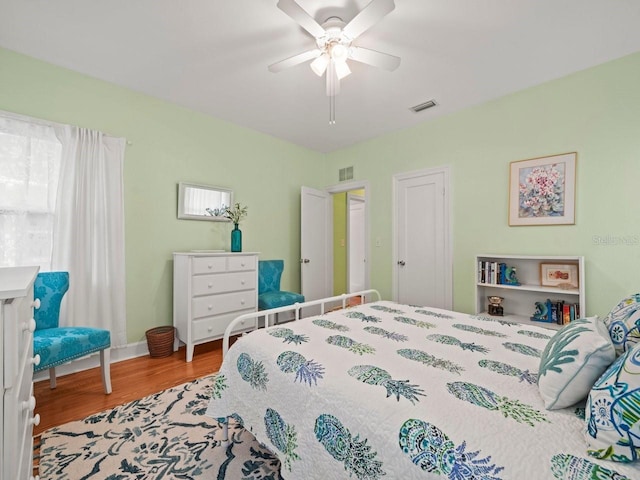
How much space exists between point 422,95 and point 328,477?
127 inches

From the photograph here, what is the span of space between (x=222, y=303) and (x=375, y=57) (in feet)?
8.78

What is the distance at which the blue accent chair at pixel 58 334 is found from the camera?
196cm

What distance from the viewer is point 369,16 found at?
172 centimetres

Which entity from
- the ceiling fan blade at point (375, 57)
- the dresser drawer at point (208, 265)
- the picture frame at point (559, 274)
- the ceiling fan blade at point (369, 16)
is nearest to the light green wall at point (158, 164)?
the dresser drawer at point (208, 265)

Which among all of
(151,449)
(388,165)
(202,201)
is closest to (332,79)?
(388,165)

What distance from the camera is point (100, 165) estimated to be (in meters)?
2.69

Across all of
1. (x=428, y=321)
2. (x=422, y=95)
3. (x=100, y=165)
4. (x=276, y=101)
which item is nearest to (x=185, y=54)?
(x=276, y=101)

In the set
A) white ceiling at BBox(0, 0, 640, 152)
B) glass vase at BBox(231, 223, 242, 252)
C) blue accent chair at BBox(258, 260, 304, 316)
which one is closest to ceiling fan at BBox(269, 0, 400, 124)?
white ceiling at BBox(0, 0, 640, 152)

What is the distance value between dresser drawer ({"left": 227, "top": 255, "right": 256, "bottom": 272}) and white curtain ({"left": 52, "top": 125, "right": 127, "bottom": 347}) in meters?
1.02

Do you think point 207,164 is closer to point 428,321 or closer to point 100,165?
point 100,165

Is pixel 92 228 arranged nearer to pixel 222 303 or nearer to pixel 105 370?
pixel 105 370

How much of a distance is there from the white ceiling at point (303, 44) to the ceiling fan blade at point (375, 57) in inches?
7.2

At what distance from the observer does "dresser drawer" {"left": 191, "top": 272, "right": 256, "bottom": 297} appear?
9.63 feet

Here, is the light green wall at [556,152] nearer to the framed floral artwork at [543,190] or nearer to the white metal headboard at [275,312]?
the framed floral artwork at [543,190]
